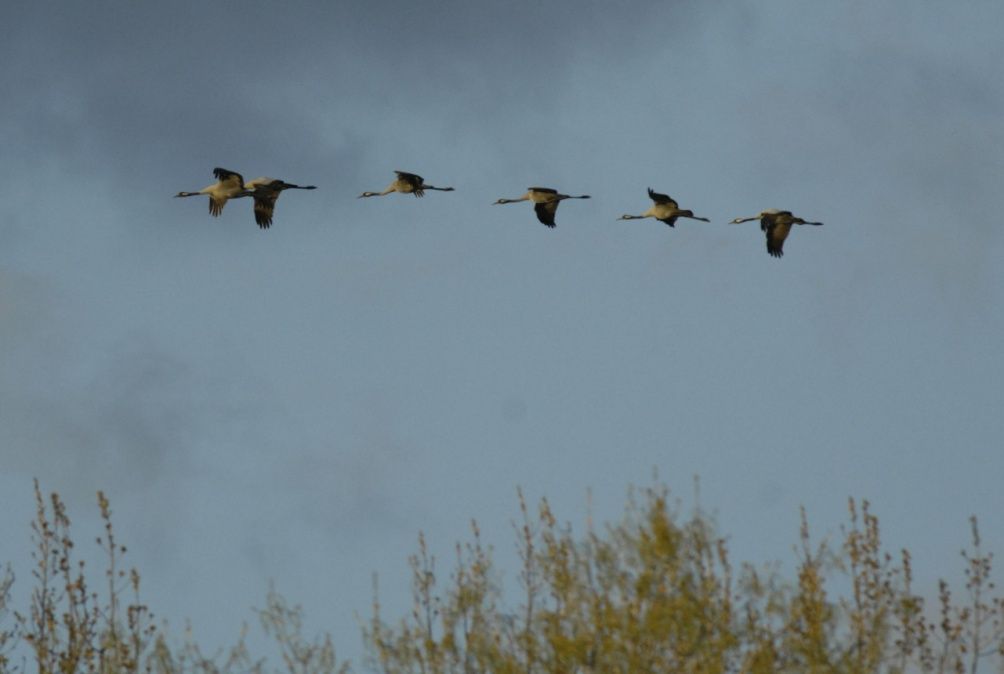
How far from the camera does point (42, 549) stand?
2133cm

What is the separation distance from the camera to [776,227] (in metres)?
34.3

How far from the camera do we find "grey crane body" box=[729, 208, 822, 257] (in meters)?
34.2

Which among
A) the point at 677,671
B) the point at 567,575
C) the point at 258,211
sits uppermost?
the point at 258,211

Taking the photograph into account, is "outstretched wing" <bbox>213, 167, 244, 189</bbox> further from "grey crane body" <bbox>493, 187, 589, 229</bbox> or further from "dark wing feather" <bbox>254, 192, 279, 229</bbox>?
"grey crane body" <bbox>493, 187, 589, 229</bbox>

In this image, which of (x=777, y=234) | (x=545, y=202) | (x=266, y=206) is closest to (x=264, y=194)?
(x=266, y=206)

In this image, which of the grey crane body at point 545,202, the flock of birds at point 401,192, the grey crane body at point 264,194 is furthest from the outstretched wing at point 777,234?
the grey crane body at point 264,194

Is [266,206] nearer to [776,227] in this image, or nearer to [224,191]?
[224,191]

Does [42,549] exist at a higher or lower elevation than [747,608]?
higher

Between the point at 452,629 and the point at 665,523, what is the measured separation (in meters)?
2.46

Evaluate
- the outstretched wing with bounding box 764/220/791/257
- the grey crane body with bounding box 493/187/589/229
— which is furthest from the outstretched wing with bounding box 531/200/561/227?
the outstretched wing with bounding box 764/220/791/257

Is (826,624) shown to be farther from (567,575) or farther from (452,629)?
(452,629)

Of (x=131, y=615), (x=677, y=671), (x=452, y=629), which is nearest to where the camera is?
(x=677, y=671)

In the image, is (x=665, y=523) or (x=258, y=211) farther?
(x=258, y=211)

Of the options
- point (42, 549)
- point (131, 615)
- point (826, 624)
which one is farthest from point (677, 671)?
point (42, 549)
